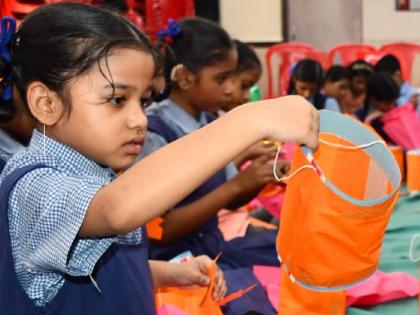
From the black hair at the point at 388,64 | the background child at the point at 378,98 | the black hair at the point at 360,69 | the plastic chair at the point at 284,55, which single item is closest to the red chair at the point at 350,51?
the plastic chair at the point at 284,55

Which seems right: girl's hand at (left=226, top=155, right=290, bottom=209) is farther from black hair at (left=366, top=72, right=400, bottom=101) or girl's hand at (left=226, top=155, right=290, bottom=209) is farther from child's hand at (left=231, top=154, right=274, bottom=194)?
black hair at (left=366, top=72, right=400, bottom=101)

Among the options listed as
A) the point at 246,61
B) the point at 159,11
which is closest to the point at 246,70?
the point at 246,61

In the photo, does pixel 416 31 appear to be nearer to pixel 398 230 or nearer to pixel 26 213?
pixel 398 230

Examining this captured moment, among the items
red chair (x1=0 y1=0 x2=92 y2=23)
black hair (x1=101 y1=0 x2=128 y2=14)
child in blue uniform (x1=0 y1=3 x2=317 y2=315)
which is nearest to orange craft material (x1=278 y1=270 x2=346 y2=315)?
child in blue uniform (x1=0 y1=3 x2=317 y2=315)

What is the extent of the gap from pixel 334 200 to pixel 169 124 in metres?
0.75

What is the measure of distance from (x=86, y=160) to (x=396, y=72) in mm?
2896

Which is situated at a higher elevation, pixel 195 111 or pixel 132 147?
pixel 132 147

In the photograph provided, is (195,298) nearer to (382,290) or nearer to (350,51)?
(382,290)

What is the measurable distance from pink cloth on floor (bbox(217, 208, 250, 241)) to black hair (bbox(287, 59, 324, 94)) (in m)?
1.50

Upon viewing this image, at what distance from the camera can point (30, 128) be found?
3.55 ft

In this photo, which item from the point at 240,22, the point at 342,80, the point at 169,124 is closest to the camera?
the point at 169,124

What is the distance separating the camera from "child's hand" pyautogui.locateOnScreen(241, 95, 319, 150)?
1.85ft

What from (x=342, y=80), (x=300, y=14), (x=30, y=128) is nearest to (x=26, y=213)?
(x=30, y=128)

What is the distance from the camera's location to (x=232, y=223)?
5.15 feet
